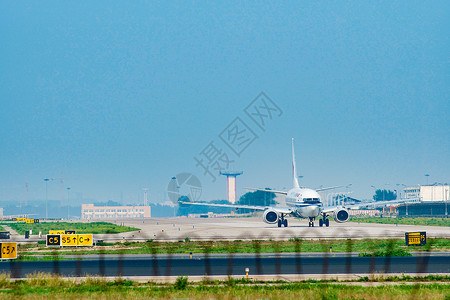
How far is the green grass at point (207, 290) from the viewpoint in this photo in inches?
1014

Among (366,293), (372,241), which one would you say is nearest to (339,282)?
(366,293)

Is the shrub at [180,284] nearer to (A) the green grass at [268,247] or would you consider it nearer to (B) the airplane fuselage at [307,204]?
(A) the green grass at [268,247]

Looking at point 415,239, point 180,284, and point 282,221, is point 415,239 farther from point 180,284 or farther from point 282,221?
point 282,221

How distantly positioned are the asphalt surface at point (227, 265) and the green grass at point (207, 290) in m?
2.95

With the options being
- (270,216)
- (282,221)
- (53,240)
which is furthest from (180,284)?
(282,221)

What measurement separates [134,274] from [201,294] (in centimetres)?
907

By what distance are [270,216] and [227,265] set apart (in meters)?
Result: 48.9

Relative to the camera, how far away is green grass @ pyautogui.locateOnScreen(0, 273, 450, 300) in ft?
84.5

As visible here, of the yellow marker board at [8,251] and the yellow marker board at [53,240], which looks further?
the yellow marker board at [53,240]

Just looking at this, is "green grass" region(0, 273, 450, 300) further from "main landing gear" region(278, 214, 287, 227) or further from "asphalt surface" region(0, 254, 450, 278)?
"main landing gear" region(278, 214, 287, 227)

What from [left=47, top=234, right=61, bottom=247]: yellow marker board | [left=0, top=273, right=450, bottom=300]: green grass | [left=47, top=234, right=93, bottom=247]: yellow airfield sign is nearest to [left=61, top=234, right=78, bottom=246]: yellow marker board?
[left=47, top=234, right=93, bottom=247]: yellow airfield sign

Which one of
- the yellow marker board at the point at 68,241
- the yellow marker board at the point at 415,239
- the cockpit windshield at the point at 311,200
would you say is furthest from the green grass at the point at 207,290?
the cockpit windshield at the point at 311,200

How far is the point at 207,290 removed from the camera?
90.8 ft

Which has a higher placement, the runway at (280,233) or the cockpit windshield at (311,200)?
the cockpit windshield at (311,200)
